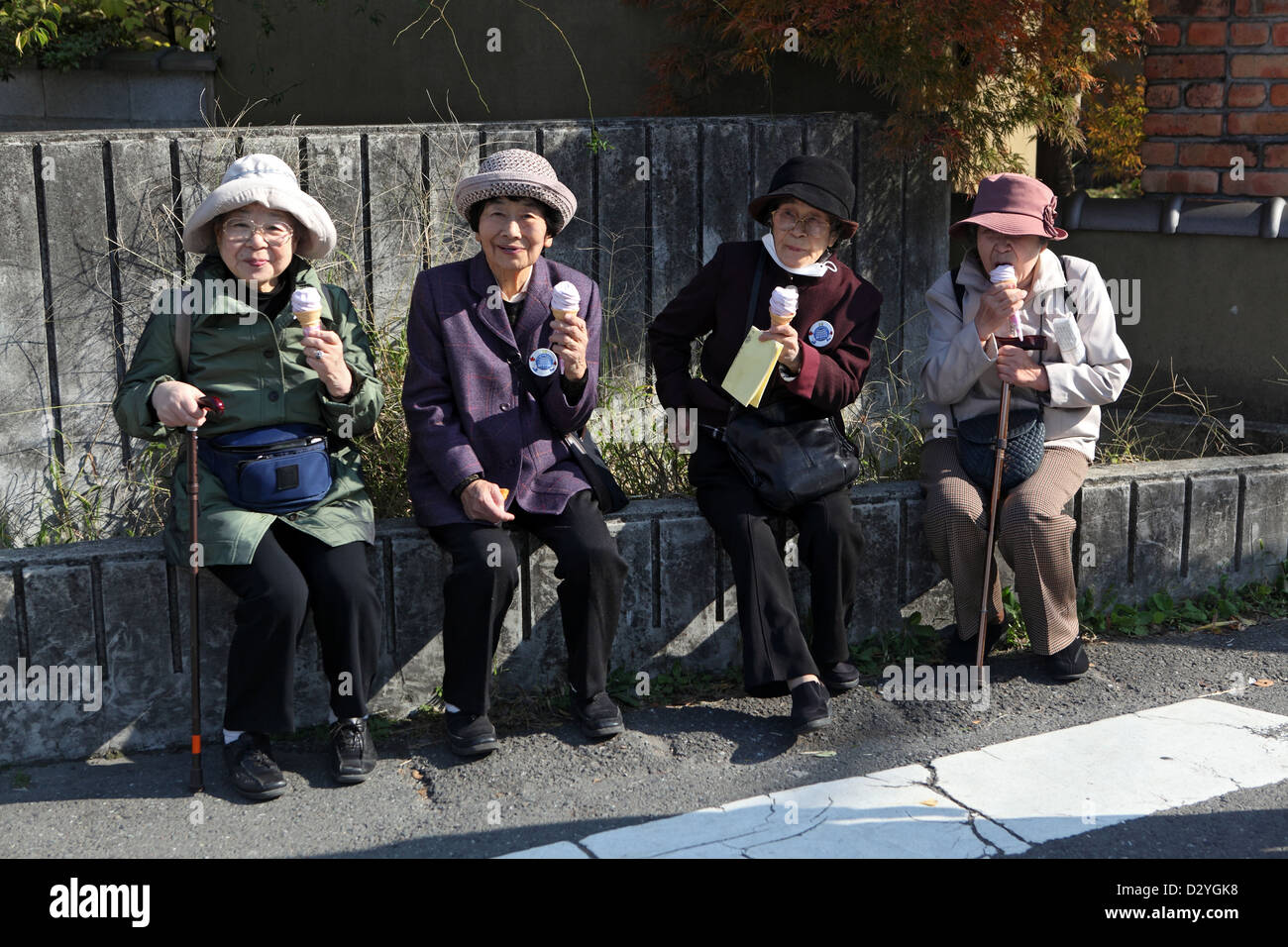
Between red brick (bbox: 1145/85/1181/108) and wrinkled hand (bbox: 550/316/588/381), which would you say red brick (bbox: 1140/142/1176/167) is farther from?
wrinkled hand (bbox: 550/316/588/381)

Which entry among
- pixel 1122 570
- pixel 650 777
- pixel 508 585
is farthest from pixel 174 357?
pixel 1122 570

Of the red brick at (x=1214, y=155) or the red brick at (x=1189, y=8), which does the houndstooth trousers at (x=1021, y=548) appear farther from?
the red brick at (x=1189, y=8)

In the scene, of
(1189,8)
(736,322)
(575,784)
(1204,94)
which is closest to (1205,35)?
(1189,8)

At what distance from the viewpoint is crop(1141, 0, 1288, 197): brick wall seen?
569cm

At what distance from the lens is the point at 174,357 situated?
3.74 meters

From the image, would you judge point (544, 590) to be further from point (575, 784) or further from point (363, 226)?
point (363, 226)

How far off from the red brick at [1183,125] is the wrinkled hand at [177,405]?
433cm

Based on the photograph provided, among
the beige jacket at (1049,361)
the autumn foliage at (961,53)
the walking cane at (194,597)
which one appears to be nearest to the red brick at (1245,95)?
the autumn foliage at (961,53)

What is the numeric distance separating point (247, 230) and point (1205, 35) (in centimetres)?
416

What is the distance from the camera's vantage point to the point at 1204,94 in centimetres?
589

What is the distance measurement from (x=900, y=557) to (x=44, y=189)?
307 centimetres

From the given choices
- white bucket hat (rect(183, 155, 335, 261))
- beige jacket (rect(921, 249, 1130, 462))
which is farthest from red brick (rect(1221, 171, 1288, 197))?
white bucket hat (rect(183, 155, 335, 261))
